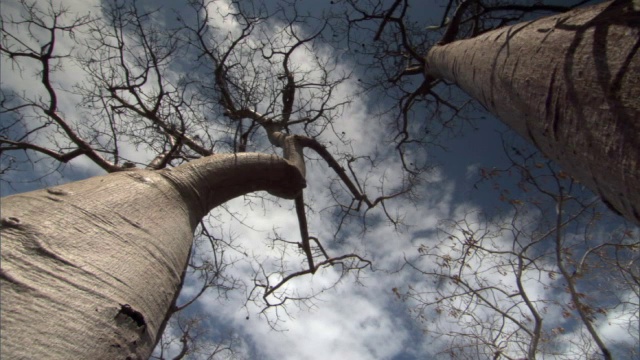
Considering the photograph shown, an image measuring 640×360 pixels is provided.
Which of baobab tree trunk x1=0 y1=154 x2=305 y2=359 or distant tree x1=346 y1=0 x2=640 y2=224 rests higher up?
distant tree x1=346 y1=0 x2=640 y2=224

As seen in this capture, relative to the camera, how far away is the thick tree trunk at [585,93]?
676 mm

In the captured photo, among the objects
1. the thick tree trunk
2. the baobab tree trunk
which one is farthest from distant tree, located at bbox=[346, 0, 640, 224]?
the baobab tree trunk

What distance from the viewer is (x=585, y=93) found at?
0.78m

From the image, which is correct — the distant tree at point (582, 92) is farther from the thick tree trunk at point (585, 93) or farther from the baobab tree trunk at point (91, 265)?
the baobab tree trunk at point (91, 265)

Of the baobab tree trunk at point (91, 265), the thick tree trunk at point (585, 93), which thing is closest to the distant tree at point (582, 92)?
the thick tree trunk at point (585, 93)

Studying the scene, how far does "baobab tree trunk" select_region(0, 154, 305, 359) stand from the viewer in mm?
707

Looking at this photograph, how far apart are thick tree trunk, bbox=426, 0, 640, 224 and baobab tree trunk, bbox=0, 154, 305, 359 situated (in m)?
1.17

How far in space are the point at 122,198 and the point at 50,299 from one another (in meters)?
0.45

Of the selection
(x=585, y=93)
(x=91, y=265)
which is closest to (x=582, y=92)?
(x=585, y=93)

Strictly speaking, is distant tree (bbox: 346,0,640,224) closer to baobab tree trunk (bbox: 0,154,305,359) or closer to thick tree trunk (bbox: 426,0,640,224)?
→ thick tree trunk (bbox: 426,0,640,224)

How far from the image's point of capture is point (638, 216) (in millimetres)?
717

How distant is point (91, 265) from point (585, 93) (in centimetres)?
124

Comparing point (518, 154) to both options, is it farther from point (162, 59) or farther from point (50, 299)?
point (162, 59)

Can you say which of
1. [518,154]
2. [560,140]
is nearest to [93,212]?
[560,140]
